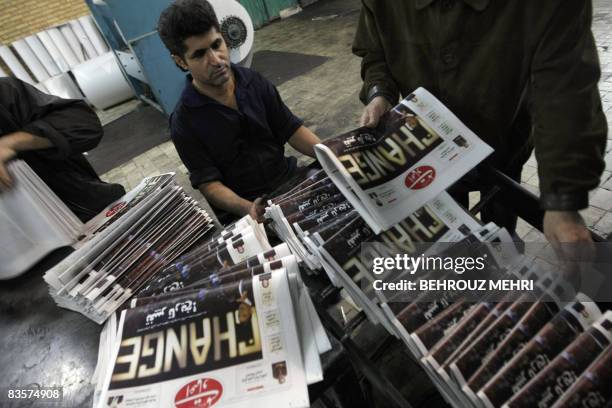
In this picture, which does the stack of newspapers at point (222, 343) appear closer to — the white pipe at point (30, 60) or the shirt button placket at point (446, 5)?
the shirt button placket at point (446, 5)

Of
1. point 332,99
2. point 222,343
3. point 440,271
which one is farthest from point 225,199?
point 332,99

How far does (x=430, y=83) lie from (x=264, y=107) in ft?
2.59

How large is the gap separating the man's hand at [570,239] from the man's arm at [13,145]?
5.04ft

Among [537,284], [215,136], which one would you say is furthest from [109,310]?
[537,284]

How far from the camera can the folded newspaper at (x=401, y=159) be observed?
76cm

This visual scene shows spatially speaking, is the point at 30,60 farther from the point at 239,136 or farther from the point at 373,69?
the point at 373,69

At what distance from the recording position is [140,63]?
Result: 12.7 ft

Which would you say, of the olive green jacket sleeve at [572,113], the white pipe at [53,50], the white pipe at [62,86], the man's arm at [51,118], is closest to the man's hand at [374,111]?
the olive green jacket sleeve at [572,113]

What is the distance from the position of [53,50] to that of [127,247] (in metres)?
7.17

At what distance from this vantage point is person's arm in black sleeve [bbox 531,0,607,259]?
2.30 ft

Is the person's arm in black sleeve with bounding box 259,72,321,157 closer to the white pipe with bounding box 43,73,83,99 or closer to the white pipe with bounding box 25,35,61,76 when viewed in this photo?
the white pipe with bounding box 43,73,83,99

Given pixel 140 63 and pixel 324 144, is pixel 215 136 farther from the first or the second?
pixel 140 63

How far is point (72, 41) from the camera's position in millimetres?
6281

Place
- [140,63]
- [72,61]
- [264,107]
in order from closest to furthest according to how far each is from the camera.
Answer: [264,107], [140,63], [72,61]
